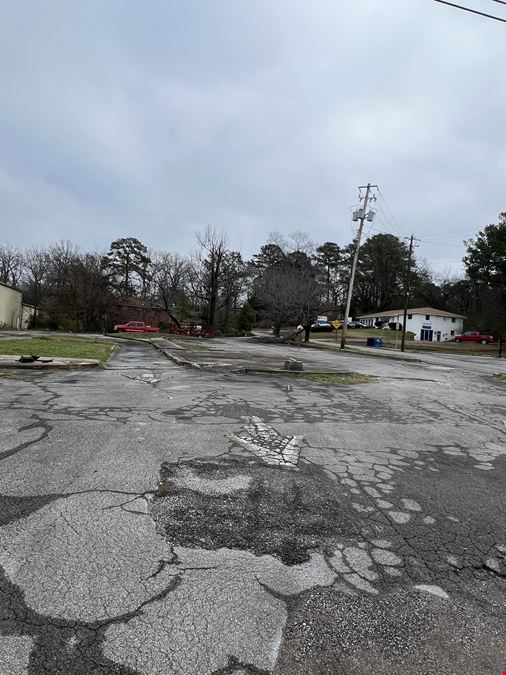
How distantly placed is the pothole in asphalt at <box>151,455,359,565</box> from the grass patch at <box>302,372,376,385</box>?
7.96m

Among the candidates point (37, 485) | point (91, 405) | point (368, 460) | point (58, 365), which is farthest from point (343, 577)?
point (58, 365)

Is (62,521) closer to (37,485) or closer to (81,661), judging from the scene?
(37,485)

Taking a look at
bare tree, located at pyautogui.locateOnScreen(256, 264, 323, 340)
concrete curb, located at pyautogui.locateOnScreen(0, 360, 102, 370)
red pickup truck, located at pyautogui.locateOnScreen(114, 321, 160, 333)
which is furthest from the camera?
red pickup truck, located at pyautogui.locateOnScreen(114, 321, 160, 333)

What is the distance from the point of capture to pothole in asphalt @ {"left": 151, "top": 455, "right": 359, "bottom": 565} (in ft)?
9.20

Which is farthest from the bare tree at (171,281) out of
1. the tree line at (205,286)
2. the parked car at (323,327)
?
the parked car at (323,327)

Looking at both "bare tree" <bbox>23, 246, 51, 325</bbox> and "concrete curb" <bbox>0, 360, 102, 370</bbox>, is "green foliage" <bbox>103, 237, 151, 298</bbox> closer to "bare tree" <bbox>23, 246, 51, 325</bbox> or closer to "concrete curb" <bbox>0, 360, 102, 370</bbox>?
"bare tree" <bbox>23, 246, 51, 325</bbox>

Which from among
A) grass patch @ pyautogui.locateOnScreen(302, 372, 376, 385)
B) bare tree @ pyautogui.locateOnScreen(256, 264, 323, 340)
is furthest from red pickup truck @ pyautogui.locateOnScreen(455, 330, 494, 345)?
grass patch @ pyautogui.locateOnScreen(302, 372, 376, 385)

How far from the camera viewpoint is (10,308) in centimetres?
4188

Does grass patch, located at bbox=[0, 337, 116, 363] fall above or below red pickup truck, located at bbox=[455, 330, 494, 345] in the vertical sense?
below

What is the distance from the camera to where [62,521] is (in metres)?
2.96

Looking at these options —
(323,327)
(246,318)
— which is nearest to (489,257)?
(323,327)

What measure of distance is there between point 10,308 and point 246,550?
4694cm

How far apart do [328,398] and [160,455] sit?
5375mm

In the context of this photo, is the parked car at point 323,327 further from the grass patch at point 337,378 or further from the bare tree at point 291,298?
the grass patch at point 337,378
